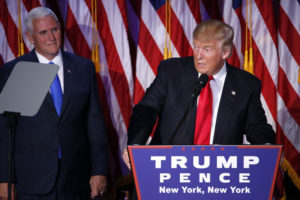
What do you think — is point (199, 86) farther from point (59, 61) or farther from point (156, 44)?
point (156, 44)

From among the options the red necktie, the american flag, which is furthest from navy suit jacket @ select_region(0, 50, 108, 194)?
the red necktie

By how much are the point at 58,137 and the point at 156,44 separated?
4.05 ft

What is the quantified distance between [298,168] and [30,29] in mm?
2401

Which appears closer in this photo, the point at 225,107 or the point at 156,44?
the point at 225,107

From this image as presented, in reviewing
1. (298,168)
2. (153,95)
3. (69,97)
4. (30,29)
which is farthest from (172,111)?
(298,168)

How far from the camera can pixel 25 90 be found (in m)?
1.78

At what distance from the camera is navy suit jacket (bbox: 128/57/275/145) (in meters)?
2.04

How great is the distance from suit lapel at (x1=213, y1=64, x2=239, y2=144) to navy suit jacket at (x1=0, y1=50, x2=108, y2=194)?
31.7 inches

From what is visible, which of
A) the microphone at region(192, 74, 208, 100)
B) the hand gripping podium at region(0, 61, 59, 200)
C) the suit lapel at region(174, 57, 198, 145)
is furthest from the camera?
the suit lapel at region(174, 57, 198, 145)

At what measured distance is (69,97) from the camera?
2373 millimetres

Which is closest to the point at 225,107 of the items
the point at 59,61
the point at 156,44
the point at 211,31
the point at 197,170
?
the point at 211,31

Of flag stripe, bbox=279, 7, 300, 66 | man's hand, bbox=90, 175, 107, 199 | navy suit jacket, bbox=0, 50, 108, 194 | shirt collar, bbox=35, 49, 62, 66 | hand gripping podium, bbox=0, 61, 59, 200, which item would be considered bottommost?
man's hand, bbox=90, 175, 107, 199

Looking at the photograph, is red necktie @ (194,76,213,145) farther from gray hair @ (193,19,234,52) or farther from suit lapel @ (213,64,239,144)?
gray hair @ (193,19,234,52)

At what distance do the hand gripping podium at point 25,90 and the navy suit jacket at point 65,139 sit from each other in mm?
502
